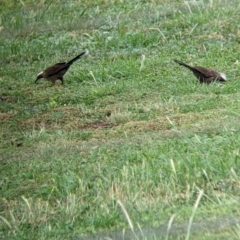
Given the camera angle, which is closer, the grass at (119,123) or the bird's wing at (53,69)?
the grass at (119,123)

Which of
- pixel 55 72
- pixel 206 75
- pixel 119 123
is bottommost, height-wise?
pixel 55 72

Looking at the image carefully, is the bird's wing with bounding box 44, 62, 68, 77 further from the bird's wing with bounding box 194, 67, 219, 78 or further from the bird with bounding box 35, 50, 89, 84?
the bird's wing with bounding box 194, 67, 219, 78

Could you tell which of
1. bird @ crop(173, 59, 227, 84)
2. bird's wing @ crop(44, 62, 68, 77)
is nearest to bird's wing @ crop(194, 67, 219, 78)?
bird @ crop(173, 59, 227, 84)

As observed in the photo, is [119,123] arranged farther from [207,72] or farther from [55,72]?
[55,72]

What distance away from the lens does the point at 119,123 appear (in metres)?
8.71

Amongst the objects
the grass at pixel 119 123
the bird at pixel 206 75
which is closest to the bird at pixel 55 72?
the grass at pixel 119 123

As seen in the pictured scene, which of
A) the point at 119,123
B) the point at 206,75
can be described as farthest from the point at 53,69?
the point at 119,123

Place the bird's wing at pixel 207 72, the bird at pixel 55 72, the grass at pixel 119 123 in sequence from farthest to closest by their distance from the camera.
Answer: the bird at pixel 55 72, the bird's wing at pixel 207 72, the grass at pixel 119 123

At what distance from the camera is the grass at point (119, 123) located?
623 centimetres

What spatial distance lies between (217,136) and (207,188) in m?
1.18

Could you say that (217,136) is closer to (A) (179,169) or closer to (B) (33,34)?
(A) (179,169)

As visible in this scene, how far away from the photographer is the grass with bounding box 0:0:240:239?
6.23m

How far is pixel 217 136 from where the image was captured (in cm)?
754

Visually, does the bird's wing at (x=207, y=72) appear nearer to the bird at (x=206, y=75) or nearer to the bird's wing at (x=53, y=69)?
the bird at (x=206, y=75)
